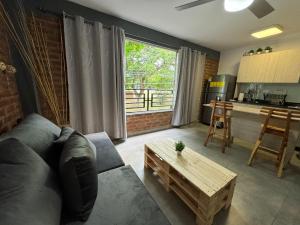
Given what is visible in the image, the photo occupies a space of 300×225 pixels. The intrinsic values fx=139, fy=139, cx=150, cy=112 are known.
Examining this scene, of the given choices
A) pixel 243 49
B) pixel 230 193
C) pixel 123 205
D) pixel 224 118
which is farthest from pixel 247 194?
pixel 243 49

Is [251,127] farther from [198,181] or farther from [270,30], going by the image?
[198,181]

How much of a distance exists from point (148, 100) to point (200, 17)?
6.66 ft

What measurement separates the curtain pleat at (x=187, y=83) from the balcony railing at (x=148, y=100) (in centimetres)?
26

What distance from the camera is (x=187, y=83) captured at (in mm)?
3684

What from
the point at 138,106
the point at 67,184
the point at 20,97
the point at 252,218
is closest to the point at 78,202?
the point at 67,184

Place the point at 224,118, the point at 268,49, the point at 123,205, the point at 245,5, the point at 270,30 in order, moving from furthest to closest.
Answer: the point at 268,49 → the point at 224,118 → the point at 270,30 → the point at 245,5 → the point at 123,205

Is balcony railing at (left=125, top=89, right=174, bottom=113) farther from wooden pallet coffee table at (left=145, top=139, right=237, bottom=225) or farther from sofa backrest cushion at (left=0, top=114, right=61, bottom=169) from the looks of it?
sofa backrest cushion at (left=0, top=114, right=61, bottom=169)

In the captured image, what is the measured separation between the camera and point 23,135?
97cm

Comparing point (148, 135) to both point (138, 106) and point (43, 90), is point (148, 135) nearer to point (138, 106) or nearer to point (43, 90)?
point (138, 106)

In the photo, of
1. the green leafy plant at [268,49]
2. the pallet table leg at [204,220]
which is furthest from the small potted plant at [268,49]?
the pallet table leg at [204,220]

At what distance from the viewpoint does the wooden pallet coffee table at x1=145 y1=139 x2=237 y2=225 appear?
1.14 meters

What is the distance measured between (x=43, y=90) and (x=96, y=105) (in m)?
0.79

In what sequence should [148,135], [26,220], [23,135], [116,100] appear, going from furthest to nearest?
[148,135] → [116,100] → [23,135] → [26,220]

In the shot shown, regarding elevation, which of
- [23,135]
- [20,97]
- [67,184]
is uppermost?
[20,97]
